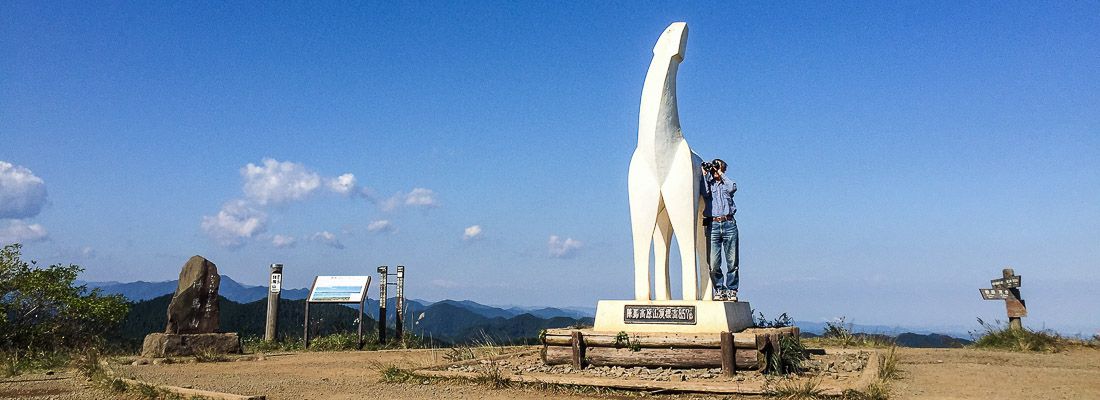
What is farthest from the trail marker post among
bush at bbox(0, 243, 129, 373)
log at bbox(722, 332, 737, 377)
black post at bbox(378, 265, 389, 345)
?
log at bbox(722, 332, 737, 377)

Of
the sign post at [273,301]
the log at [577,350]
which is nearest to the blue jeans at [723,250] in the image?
the log at [577,350]

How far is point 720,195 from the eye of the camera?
9867 millimetres

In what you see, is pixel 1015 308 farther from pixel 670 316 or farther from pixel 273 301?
pixel 273 301

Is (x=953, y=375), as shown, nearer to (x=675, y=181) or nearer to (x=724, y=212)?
(x=724, y=212)

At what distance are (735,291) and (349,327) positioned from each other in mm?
10200

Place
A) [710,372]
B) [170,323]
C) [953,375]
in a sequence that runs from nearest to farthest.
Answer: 1. [710,372]
2. [953,375]
3. [170,323]

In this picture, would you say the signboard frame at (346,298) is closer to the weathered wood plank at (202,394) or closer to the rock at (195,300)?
the rock at (195,300)

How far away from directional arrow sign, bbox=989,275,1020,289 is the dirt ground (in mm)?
3207

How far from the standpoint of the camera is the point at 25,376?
9.16 m

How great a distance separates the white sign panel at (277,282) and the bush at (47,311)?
288 cm

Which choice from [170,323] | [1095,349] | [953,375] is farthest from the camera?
[1095,349]

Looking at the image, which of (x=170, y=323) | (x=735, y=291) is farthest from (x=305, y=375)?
(x=735, y=291)

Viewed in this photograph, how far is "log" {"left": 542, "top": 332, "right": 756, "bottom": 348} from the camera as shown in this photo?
7941 millimetres

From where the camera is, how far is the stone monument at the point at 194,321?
39.2ft
